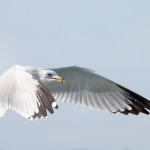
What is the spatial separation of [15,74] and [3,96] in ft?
1.26

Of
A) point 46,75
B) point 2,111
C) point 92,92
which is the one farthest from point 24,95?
point 92,92

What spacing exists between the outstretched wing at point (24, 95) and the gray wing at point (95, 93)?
1.22 m

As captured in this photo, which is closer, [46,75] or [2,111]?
[2,111]

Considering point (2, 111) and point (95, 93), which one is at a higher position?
point (95, 93)

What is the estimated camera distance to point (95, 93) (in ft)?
24.5

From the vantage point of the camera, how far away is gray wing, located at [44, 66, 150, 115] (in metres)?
7.31

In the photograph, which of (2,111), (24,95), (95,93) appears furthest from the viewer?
(95,93)

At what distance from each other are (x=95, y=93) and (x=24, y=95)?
6.41 ft

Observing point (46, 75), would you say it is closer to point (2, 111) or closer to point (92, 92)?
point (2, 111)

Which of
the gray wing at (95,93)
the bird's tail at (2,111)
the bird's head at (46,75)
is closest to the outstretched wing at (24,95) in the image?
the bird's tail at (2,111)

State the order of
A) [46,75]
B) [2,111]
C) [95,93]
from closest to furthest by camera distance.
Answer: [2,111] → [46,75] → [95,93]

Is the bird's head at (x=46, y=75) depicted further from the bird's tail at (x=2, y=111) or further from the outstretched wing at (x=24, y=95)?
the bird's tail at (x=2, y=111)

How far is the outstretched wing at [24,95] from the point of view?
562 centimetres

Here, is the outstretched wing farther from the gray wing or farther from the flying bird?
the gray wing
